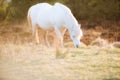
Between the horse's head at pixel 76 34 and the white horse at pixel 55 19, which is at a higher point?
the white horse at pixel 55 19

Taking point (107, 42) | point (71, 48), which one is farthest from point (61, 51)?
point (107, 42)

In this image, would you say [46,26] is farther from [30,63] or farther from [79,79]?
[79,79]

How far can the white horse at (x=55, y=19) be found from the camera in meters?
3.45

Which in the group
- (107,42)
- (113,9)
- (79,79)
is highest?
(113,9)

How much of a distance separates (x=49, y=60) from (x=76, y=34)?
0.80ft

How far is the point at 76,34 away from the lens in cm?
345

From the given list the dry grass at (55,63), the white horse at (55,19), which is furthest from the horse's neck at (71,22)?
the dry grass at (55,63)

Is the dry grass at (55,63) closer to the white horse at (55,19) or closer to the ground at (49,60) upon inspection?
the ground at (49,60)

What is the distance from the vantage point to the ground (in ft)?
10.8

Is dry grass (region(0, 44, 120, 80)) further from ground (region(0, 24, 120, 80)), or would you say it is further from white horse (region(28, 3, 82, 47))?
white horse (region(28, 3, 82, 47))

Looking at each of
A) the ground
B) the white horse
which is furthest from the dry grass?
the white horse

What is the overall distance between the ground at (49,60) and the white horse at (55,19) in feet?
0.22

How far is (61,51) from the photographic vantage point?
342cm

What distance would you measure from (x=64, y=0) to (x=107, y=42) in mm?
410
